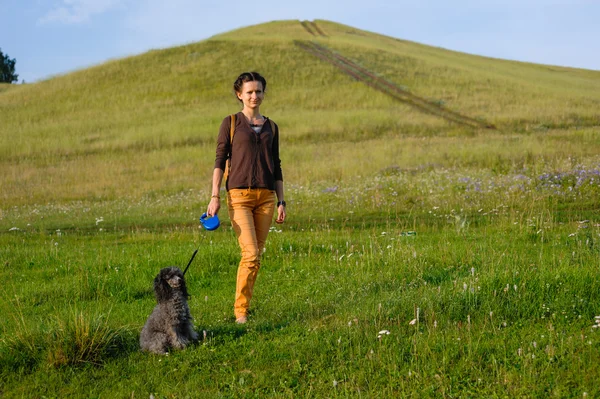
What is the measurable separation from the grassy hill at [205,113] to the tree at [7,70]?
46.4 metres

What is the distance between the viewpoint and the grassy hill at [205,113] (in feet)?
94.1

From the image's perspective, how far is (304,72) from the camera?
56375 mm

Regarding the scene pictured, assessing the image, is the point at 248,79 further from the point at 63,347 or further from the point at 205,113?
the point at 205,113

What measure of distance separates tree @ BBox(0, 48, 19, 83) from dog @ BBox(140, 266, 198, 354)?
107691mm

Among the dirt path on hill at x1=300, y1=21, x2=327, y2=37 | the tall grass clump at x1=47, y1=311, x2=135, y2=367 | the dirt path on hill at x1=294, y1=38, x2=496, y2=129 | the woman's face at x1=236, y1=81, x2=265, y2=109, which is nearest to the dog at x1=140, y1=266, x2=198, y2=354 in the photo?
the tall grass clump at x1=47, y1=311, x2=135, y2=367

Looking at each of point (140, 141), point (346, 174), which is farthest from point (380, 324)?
point (140, 141)

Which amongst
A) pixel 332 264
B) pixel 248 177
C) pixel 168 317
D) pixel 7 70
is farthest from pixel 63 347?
pixel 7 70

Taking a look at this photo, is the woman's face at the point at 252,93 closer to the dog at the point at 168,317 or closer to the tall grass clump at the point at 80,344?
the dog at the point at 168,317

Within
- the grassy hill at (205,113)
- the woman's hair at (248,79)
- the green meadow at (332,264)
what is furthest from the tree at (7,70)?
the woman's hair at (248,79)

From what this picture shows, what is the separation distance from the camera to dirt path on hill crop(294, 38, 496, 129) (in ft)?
130

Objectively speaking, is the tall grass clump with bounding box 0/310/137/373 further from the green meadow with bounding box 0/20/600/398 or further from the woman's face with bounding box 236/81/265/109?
the woman's face with bounding box 236/81/265/109

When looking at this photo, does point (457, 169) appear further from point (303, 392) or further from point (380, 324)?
point (303, 392)

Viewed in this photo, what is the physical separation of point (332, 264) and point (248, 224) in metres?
3.12

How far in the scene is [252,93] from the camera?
23.6 feet
